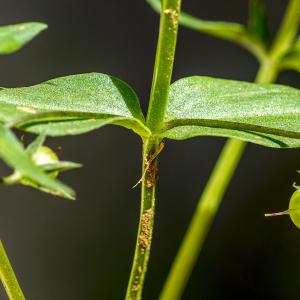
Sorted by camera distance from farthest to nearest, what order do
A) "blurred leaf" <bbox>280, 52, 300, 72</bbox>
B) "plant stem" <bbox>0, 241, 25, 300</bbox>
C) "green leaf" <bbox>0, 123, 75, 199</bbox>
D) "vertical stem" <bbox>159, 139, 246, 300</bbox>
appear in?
"blurred leaf" <bbox>280, 52, 300, 72</bbox>, "vertical stem" <bbox>159, 139, 246, 300</bbox>, "plant stem" <bbox>0, 241, 25, 300</bbox>, "green leaf" <bbox>0, 123, 75, 199</bbox>

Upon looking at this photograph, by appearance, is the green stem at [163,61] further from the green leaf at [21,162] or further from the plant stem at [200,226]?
the plant stem at [200,226]

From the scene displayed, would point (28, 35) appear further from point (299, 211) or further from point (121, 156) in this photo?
point (121, 156)

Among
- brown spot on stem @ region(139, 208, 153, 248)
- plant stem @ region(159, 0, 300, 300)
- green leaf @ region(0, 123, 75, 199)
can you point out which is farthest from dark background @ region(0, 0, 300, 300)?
green leaf @ region(0, 123, 75, 199)

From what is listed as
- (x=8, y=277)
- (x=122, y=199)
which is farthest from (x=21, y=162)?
(x=122, y=199)

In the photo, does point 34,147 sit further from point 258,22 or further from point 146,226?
point 258,22

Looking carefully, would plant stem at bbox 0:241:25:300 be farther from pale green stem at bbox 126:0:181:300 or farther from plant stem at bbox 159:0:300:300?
plant stem at bbox 159:0:300:300

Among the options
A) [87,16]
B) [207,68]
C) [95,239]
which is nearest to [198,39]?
[207,68]
